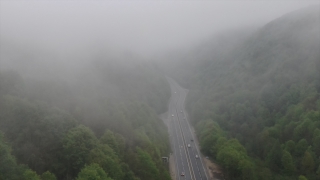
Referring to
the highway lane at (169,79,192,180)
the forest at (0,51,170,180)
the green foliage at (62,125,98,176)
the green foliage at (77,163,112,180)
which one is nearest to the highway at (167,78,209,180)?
the highway lane at (169,79,192,180)

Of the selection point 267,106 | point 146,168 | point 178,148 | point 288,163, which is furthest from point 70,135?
point 267,106

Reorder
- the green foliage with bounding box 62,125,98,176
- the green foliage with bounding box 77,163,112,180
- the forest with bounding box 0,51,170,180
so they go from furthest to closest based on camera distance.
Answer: the green foliage with bounding box 62,125,98,176 → the forest with bounding box 0,51,170,180 → the green foliage with bounding box 77,163,112,180

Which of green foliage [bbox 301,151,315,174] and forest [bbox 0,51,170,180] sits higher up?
forest [bbox 0,51,170,180]

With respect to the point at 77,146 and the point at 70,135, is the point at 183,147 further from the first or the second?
the point at 77,146

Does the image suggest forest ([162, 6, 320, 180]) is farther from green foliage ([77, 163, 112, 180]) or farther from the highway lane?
green foliage ([77, 163, 112, 180])

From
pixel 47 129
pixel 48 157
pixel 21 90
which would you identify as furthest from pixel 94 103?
pixel 48 157

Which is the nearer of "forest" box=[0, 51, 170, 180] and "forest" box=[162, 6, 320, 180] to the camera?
"forest" box=[0, 51, 170, 180]

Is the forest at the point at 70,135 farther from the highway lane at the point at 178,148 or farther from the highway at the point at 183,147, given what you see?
the highway at the point at 183,147

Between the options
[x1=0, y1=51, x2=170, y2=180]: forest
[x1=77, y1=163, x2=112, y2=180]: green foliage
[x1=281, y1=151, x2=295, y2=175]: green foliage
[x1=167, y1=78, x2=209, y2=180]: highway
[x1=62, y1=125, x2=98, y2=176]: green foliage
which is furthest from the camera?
[x1=167, y1=78, x2=209, y2=180]: highway
